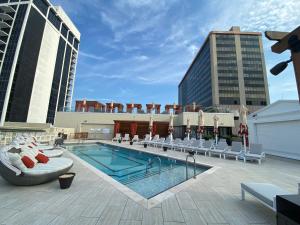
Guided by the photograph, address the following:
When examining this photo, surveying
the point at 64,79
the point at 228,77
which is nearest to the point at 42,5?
the point at 64,79

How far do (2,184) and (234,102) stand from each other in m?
55.7

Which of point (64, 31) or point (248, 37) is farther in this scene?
point (248, 37)

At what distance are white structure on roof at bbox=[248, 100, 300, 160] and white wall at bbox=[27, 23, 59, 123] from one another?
3689cm

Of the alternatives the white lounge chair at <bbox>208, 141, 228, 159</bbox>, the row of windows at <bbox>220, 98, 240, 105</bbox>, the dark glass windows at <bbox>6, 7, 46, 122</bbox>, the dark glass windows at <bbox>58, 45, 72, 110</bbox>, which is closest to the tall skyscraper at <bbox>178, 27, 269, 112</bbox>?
the row of windows at <bbox>220, 98, 240, 105</bbox>

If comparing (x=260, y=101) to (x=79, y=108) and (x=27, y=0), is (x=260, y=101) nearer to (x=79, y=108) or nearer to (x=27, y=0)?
(x=79, y=108)

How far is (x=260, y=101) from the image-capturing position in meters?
49.4

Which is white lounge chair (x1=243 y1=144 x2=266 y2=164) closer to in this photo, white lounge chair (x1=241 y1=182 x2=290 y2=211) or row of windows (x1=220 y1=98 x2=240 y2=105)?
white lounge chair (x1=241 y1=182 x2=290 y2=211)

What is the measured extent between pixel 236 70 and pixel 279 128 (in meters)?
48.0

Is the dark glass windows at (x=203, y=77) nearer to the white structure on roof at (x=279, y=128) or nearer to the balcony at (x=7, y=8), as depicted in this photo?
the white structure on roof at (x=279, y=128)

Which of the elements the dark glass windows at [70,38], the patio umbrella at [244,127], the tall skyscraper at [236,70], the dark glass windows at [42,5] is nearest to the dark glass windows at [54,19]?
the dark glass windows at [42,5]

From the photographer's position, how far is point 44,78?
114 ft

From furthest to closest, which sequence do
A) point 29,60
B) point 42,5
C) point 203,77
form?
point 203,77
point 42,5
point 29,60

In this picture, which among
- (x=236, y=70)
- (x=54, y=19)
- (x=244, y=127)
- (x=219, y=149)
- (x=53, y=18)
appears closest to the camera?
(x=244, y=127)

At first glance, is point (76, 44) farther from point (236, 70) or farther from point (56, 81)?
point (236, 70)
